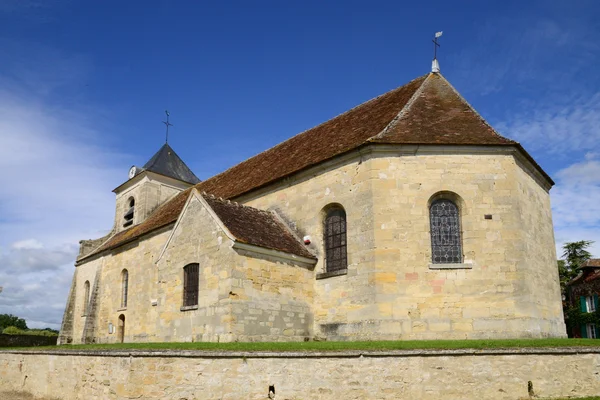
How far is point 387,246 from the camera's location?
15883mm

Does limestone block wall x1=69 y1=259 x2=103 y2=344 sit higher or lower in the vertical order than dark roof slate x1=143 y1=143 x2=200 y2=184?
lower

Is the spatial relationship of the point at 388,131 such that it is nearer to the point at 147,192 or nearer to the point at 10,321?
the point at 147,192

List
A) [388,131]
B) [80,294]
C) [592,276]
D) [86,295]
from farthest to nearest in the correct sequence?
1. [592,276]
2. [80,294]
3. [86,295]
4. [388,131]

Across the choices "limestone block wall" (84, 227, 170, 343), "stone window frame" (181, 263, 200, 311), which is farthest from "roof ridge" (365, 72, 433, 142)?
"limestone block wall" (84, 227, 170, 343)

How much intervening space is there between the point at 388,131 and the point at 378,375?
8.67 m

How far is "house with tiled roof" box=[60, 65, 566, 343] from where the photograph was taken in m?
15.3

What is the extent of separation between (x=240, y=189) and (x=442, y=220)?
932cm

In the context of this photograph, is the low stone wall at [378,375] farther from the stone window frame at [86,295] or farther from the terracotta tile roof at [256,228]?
the stone window frame at [86,295]

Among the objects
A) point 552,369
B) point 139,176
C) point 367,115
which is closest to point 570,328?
point 367,115

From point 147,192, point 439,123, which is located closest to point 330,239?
point 439,123

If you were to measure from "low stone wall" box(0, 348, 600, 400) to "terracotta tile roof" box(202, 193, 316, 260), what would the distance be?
16.0ft

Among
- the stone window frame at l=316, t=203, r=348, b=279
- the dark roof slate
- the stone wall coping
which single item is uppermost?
the dark roof slate

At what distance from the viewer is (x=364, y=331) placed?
611 inches

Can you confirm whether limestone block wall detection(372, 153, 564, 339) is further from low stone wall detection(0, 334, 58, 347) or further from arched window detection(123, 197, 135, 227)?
low stone wall detection(0, 334, 58, 347)
